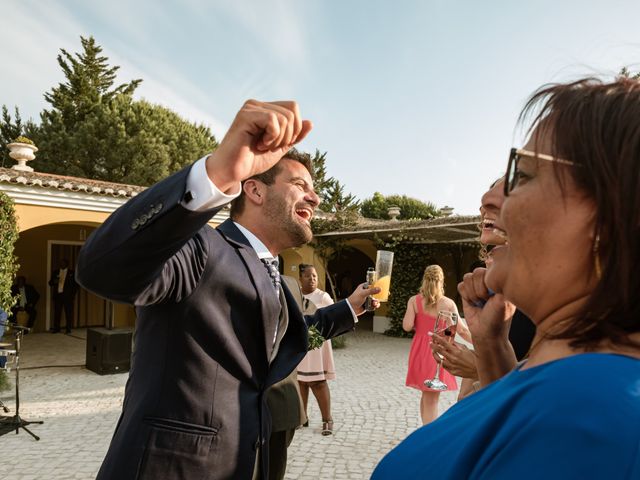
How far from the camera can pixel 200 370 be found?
1.62 m

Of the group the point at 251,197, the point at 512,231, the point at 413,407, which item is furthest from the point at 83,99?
the point at 512,231

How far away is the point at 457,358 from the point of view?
8.26 feet

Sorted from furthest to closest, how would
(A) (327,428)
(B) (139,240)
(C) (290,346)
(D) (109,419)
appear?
(D) (109,419) → (A) (327,428) → (C) (290,346) → (B) (139,240)

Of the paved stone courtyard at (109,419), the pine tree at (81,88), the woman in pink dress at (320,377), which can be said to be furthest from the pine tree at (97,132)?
the woman in pink dress at (320,377)

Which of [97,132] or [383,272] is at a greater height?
[97,132]

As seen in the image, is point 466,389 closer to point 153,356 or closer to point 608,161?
point 153,356

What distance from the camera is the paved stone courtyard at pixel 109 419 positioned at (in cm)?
501

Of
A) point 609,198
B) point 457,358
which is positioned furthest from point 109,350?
point 609,198

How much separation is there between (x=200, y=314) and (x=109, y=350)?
354 inches

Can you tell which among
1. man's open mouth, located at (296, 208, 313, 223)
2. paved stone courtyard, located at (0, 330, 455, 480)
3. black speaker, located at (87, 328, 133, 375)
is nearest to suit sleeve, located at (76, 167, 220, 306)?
man's open mouth, located at (296, 208, 313, 223)

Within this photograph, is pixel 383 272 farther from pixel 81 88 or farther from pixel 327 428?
pixel 81 88

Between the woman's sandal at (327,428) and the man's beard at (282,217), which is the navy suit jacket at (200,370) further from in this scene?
the woman's sandal at (327,428)

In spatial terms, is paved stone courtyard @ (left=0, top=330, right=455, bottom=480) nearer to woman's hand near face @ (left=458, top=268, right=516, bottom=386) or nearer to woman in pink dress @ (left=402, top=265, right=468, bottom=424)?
woman in pink dress @ (left=402, top=265, right=468, bottom=424)

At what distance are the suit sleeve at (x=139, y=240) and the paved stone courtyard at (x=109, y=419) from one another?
4.30 meters
